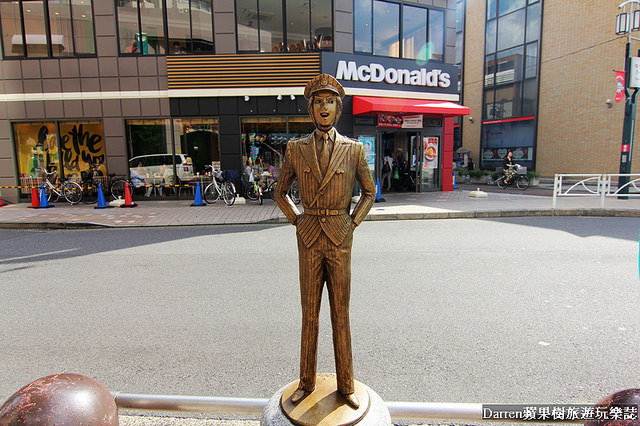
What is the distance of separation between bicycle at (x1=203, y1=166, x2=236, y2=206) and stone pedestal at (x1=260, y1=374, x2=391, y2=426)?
12.2 m

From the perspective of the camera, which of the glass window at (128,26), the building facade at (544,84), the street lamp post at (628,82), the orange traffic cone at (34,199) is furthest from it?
the building facade at (544,84)

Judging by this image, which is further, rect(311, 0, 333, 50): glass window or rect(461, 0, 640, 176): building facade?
rect(461, 0, 640, 176): building facade

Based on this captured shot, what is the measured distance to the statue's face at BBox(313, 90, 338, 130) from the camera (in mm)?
2225

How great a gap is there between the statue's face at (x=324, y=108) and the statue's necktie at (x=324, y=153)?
82 mm

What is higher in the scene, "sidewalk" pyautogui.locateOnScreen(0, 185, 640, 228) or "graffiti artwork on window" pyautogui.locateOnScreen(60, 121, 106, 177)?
"graffiti artwork on window" pyautogui.locateOnScreen(60, 121, 106, 177)

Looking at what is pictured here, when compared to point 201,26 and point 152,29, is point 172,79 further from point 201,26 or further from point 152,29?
point 201,26

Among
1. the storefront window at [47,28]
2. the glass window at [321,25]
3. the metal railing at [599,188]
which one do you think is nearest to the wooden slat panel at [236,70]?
the glass window at [321,25]

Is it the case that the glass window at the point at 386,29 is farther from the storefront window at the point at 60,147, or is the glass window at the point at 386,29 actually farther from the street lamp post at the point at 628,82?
the storefront window at the point at 60,147

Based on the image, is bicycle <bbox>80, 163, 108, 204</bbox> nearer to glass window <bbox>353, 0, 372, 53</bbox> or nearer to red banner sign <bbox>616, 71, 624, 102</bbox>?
glass window <bbox>353, 0, 372, 53</bbox>

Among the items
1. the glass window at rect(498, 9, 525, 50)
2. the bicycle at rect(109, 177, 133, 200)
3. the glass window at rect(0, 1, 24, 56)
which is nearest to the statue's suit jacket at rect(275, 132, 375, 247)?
the bicycle at rect(109, 177, 133, 200)

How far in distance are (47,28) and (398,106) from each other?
1391 cm

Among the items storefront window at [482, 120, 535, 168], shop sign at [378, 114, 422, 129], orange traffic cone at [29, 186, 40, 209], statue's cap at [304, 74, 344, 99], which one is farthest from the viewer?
storefront window at [482, 120, 535, 168]

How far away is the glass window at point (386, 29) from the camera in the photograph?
15.8 m

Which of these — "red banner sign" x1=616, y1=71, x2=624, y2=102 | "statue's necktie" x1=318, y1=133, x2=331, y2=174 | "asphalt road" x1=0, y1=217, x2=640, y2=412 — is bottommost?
"asphalt road" x1=0, y1=217, x2=640, y2=412
